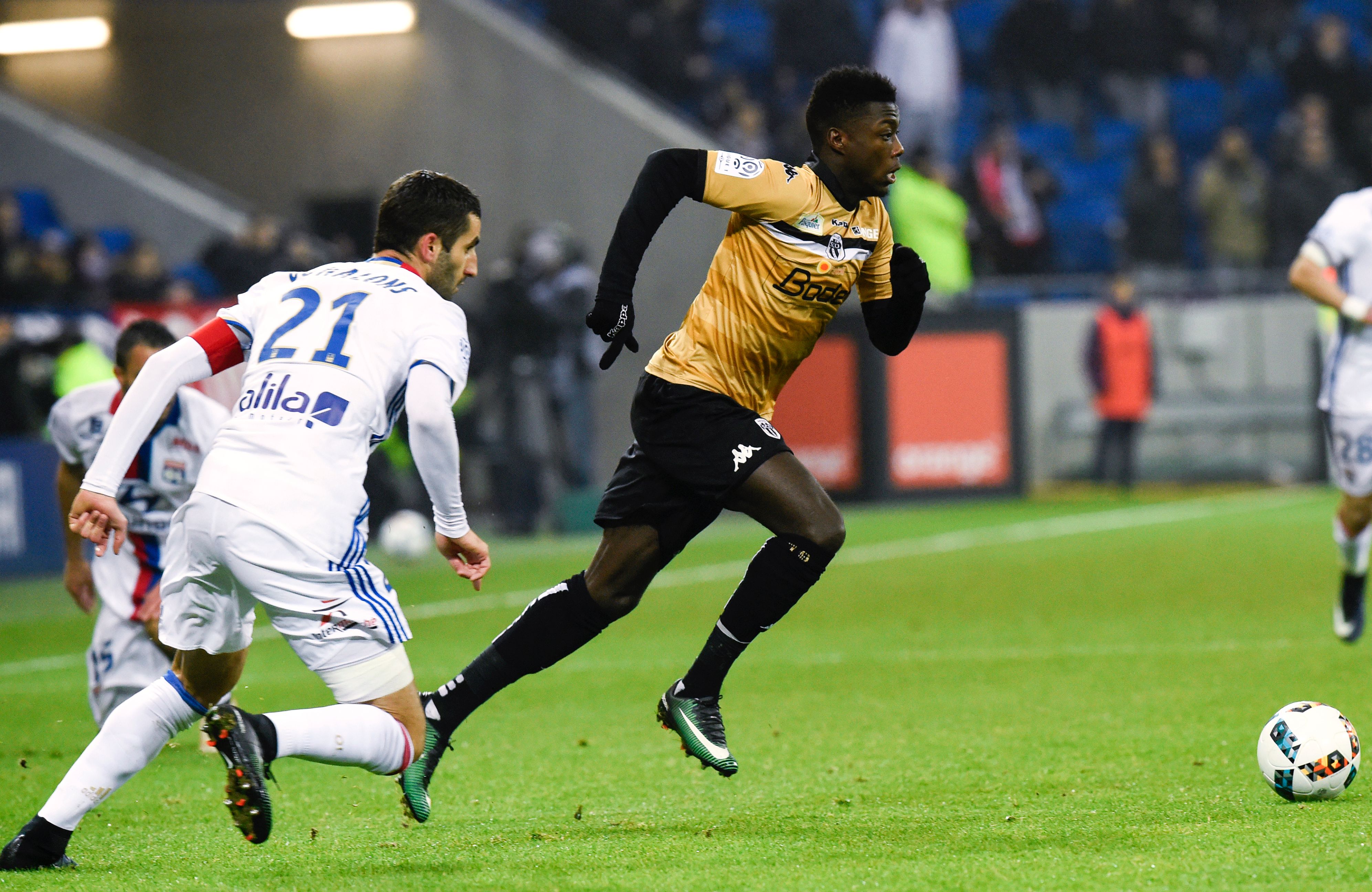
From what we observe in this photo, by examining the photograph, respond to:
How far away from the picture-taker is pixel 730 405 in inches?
207

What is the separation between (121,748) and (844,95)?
2.75m

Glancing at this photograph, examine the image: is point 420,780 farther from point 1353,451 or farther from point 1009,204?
point 1009,204

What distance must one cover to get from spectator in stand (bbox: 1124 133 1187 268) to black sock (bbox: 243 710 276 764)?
16193 mm

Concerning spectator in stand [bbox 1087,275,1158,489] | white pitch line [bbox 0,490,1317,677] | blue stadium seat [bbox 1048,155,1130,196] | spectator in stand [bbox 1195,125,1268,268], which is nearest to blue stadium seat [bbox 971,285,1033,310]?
spectator in stand [bbox 1087,275,1158,489]

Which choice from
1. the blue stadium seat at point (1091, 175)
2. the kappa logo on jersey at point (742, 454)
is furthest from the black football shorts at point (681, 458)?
the blue stadium seat at point (1091, 175)

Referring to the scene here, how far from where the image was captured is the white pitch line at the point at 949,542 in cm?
1065

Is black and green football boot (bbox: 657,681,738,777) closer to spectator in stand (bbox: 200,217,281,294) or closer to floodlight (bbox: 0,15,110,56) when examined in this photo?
spectator in stand (bbox: 200,217,281,294)

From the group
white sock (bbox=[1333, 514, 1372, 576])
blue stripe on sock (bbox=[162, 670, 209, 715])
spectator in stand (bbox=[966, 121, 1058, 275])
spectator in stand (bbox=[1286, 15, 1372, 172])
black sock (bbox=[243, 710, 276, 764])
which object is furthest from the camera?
spectator in stand (bbox=[1286, 15, 1372, 172])

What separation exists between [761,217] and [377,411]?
1.52 meters

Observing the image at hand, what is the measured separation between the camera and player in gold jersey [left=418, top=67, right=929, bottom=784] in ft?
16.7

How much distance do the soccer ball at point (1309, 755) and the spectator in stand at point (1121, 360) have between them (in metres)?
13.6

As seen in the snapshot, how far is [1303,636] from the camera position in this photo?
8430 millimetres

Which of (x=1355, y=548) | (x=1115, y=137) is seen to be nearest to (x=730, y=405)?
(x=1355, y=548)

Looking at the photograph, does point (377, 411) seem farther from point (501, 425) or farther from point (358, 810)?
point (501, 425)
